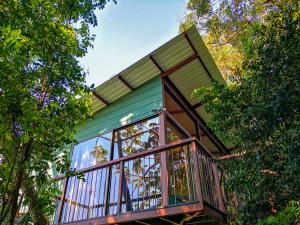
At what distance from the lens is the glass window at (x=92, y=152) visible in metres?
6.55

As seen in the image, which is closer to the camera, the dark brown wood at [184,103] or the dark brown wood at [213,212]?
the dark brown wood at [213,212]

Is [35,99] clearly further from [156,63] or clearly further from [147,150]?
[156,63]

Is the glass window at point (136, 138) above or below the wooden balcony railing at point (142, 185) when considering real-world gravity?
above

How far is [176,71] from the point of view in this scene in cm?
655

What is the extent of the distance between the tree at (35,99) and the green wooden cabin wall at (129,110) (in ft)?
9.94

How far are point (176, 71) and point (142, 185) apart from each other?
3.01 meters

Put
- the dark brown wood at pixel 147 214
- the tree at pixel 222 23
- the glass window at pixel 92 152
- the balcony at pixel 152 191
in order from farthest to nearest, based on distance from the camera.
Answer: the tree at pixel 222 23 → the glass window at pixel 92 152 → the balcony at pixel 152 191 → the dark brown wood at pixel 147 214

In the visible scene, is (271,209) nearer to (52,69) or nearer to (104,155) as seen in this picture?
(52,69)

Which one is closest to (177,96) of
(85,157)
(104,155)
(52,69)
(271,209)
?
(104,155)

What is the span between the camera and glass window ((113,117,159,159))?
5904 millimetres

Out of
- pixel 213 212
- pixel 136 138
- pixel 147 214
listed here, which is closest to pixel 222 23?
pixel 136 138

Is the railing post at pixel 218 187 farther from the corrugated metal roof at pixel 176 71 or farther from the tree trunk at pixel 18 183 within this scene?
the tree trunk at pixel 18 183

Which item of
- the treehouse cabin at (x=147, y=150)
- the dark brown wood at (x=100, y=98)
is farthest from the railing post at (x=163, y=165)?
the dark brown wood at (x=100, y=98)

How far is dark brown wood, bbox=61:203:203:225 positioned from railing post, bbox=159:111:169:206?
1.16ft
